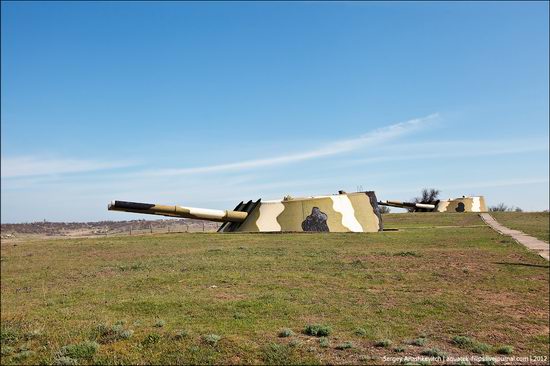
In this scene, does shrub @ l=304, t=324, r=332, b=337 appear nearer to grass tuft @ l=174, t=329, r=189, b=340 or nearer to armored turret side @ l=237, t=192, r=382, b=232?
grass tuft @ l=174, t=329, r=189, b=340

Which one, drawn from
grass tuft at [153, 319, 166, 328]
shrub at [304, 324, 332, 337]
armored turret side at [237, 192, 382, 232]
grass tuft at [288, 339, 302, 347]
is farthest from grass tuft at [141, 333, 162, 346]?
armored turret side at [237, 192, 382, 232]

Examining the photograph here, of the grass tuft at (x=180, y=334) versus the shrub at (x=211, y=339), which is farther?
the grass tuft at (x=180, y=334)

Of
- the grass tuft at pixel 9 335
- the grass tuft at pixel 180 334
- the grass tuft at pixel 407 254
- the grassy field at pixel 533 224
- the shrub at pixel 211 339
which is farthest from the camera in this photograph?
the grassy field at pixel 533 224

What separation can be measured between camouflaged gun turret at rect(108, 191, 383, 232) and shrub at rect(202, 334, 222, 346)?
8.11m

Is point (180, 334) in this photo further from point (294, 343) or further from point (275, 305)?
point (275, 305)

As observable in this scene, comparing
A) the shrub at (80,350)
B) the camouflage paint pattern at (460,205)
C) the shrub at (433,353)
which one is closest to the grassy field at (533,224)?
the camouflage paint pattern at (460,205)

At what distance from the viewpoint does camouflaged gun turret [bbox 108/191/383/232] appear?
1628 centimetres

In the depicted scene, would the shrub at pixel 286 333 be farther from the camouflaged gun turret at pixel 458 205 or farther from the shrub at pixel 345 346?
the camouflaged gun turret at pixel 458 205

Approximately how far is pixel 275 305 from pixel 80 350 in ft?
11.2

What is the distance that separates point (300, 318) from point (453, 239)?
13.3 meters

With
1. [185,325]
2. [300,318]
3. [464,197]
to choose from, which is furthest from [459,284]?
[464,197]

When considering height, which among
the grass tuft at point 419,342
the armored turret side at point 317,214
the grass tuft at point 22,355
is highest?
the armored turret side at point 317,214

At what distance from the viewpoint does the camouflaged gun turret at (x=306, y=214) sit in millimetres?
16281

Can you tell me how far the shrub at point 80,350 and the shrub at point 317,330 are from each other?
2926 mm
